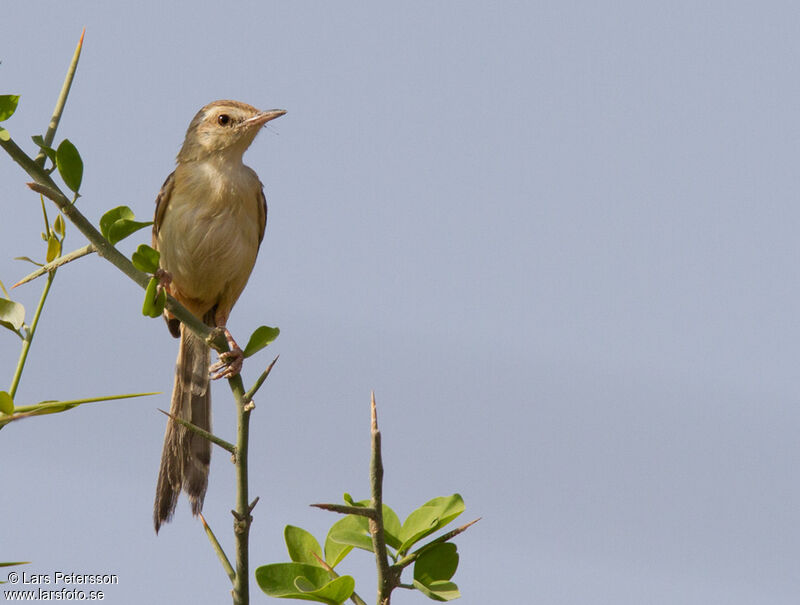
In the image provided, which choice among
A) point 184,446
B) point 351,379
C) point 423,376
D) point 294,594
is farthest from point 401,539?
point 423,376

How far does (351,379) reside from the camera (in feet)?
151

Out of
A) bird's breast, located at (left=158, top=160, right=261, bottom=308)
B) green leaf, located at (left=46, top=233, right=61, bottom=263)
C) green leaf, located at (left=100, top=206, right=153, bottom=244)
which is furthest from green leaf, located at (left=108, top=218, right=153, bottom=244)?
bird's breast, located at (left=158, top=160, right=261, bottom=308)

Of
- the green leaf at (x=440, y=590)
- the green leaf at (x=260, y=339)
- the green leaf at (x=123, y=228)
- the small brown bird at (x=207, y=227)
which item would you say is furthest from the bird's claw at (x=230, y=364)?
the small brown bird at (x=207, y=227)

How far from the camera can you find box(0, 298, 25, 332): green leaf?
184cm

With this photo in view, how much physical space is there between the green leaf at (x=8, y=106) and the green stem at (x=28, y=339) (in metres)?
0.28

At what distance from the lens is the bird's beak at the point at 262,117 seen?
568cm

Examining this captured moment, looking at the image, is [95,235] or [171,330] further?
[171,330]

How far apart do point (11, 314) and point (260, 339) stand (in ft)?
1.44

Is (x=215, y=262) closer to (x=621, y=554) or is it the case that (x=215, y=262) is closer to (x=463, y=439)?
(x=621, y=554)

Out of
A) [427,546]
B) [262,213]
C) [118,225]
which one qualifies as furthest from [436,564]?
[262,213]

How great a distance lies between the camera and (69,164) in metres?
1.95

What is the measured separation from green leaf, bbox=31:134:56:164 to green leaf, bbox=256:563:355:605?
83 centimetres

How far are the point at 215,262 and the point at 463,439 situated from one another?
1156 inches

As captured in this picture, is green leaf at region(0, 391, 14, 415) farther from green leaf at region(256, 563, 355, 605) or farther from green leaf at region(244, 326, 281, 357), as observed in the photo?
green leaf at region(244, 326, 281, 357)
